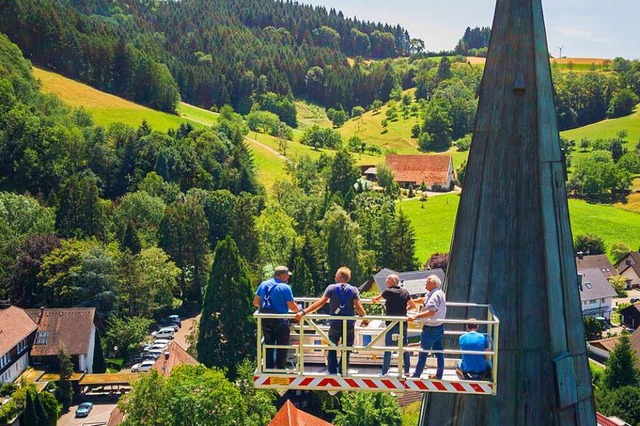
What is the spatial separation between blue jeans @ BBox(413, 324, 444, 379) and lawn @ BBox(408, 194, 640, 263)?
83.3m

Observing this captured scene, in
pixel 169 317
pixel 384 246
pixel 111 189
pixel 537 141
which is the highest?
pixel 537 141

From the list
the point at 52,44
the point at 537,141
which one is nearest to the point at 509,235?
the point at 537,141

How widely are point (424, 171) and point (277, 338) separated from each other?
12500 centimetres

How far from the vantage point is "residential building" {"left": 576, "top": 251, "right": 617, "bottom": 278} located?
85.6 m

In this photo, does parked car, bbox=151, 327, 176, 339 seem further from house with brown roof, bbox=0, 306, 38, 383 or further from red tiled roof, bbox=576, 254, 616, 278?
A: red tiled roof, bbox=576, 254, 616, 278

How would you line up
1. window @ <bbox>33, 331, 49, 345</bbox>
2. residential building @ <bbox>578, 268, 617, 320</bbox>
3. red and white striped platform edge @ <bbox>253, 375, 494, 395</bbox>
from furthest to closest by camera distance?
residential building @ <bbox>578, 268, 617, 320</bbox> → window @ <bbox>33, 331, 49, 345</bbox> → red and white striped platform edge @ <bbox>253, 375, 494, 395</bbox>

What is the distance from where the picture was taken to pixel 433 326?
8.70 m

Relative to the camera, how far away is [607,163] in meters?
122

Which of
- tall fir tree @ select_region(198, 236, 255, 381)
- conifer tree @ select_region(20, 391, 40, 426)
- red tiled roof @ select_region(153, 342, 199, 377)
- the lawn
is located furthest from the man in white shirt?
the lawn

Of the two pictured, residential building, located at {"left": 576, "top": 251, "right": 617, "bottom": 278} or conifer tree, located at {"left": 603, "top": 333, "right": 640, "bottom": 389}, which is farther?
residential building, located at {"left": 576, "top": 251, "right": 617, "bottom": 278}

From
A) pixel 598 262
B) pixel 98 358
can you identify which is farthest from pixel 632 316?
pixel 98 358

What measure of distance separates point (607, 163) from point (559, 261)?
410 feet

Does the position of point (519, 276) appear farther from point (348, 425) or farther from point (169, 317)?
point (169, 317)

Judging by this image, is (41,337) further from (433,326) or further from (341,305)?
(433,326)
